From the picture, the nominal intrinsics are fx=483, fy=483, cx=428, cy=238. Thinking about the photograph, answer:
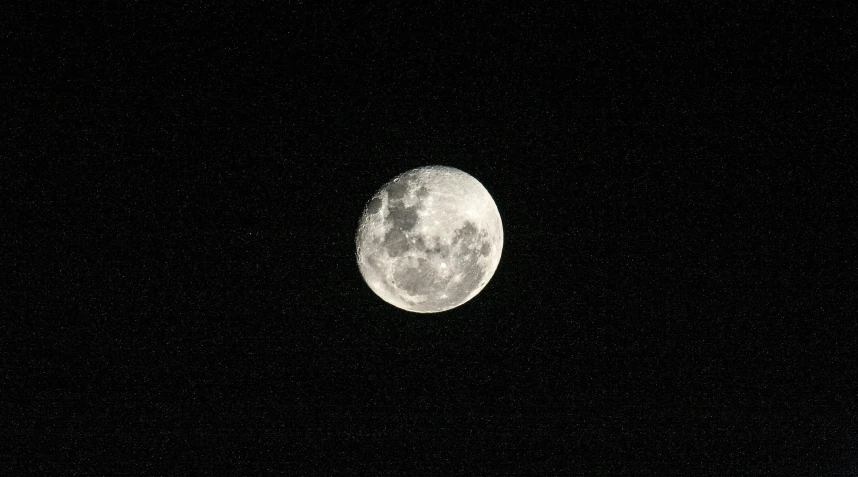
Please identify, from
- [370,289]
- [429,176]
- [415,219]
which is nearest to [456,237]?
[415,219]

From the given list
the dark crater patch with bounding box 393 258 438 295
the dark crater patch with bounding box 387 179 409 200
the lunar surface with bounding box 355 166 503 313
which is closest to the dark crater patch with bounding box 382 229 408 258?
the lunar surface with bounding box 355 166 503 313

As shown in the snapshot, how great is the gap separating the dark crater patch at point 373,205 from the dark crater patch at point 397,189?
106 millimetres

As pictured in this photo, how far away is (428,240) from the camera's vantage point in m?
3.38

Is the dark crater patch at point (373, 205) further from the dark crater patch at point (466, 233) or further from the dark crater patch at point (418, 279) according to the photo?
the dark crater patch at point (466, 233)

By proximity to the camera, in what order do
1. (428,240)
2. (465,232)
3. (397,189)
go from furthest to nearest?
(397,189) → (465,232) → (428,240)

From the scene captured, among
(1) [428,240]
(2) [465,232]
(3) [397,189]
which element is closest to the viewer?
(1) [428,240]

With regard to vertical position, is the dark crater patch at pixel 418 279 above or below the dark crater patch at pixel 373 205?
below

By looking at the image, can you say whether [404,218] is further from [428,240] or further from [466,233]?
[466,233]

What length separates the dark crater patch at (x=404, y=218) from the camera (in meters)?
3.43

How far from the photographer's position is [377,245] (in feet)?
11.6

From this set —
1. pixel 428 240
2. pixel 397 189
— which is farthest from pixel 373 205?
pixel 428 240

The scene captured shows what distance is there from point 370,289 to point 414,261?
2.39 ft

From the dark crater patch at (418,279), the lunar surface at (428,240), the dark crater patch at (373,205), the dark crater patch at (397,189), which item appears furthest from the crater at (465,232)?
the dark crater patch at (373,205)

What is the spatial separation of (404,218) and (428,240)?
24 centimetres
